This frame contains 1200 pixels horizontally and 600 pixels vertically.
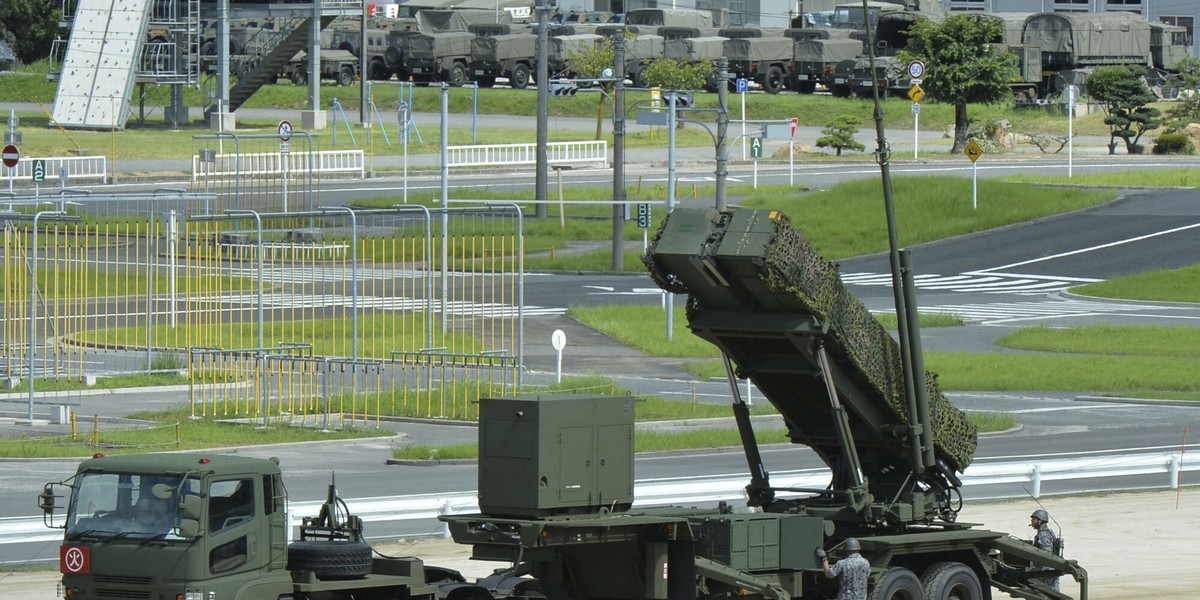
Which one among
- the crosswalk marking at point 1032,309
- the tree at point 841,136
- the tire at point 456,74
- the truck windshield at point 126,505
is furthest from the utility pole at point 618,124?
the tire at point 456,74

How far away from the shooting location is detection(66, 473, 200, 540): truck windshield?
37.0ft

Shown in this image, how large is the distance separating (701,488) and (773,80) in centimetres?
6953

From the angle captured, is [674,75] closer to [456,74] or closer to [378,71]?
[456,74]

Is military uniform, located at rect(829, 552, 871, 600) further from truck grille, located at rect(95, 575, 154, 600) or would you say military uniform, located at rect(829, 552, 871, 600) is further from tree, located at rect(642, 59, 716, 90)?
tree, located at rect(642, 59, 716, 90)

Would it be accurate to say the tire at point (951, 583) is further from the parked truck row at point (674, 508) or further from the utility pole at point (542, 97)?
the utility pole at point (542, 97)

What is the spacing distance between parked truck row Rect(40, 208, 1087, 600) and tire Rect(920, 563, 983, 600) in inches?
0.6

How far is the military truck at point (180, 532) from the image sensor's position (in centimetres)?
1119

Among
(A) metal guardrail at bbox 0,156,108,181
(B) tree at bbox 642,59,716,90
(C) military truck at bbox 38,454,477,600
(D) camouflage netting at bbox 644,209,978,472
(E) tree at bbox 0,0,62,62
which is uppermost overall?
(E) tree at bbox 0,0,62,62

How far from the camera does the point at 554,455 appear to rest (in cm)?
1260

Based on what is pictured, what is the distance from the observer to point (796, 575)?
13.8 metres

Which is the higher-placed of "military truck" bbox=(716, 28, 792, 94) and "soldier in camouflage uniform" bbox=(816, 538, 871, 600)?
"military truck" bbox=(716, 28, 792, 94)

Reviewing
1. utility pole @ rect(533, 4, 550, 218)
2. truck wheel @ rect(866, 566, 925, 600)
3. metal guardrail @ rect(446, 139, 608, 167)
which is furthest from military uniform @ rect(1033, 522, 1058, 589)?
metal guardrail @ rect(446, 139, 608, 167)

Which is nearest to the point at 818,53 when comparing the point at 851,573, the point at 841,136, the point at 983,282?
the point at 841,136

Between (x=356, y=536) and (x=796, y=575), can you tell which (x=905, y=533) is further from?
(x=356, y=536)
